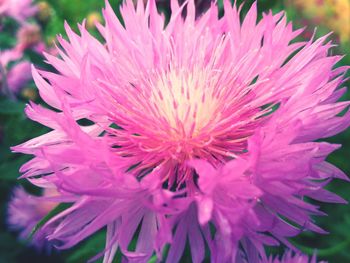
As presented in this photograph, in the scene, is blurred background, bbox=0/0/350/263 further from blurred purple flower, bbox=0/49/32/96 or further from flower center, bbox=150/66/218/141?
flower center, bbox=150/66/218/141

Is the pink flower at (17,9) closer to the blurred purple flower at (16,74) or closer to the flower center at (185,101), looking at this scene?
the blurred purple flower at (16,74)

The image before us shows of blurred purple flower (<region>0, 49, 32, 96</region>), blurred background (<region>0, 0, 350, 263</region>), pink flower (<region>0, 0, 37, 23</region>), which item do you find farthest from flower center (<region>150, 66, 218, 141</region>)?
pink flower (<region>0, 0, 37, 23</region>)

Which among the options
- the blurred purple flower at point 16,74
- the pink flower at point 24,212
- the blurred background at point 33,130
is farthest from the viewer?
the blurred purple flower at point 16,74

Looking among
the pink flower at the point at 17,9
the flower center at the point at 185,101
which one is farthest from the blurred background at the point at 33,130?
the flower center at the point at 185,101

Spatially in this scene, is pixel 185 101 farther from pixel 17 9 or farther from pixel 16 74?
pixel 17 9

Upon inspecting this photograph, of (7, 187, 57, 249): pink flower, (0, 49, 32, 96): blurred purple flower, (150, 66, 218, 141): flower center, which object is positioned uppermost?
(0, 49, 32, 96): blurred purple flower

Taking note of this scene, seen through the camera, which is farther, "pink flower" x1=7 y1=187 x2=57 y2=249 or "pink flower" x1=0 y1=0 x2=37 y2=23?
"pink flower" x1=0 y1=0 x2=37 y2=23

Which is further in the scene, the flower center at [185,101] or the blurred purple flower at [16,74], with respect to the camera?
the blurred purple flower at [16,74]

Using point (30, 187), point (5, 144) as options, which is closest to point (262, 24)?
point (5, 144)

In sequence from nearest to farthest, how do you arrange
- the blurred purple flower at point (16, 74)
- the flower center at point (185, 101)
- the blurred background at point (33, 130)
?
the flower center at point (185, 101) → the blurred background at point (33, 130) → the blurred purple flower at point (16, 74)
